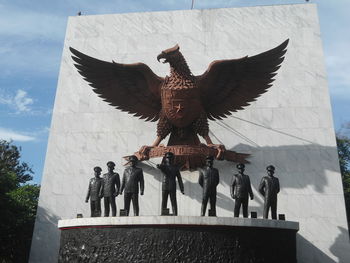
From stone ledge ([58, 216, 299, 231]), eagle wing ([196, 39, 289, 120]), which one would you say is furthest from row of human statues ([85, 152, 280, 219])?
eagle wing ([196, 39, 289, 120])

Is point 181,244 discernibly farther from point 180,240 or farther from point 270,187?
point 270,187

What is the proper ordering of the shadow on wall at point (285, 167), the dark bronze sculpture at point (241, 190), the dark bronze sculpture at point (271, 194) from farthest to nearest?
the shadow on wall at point (285, 167)
the dark bronze sculpture at point (271, 194)
the dark bronze sculpture at point (241, 190)

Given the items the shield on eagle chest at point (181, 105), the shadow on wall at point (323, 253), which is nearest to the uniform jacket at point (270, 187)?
the shadow on wall at point (323, 253)

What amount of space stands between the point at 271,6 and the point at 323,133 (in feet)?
14.1

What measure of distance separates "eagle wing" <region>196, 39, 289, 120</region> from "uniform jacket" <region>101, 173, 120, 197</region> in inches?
129

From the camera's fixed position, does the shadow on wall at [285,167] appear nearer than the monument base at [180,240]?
No

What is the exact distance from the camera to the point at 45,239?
1038 centimetres

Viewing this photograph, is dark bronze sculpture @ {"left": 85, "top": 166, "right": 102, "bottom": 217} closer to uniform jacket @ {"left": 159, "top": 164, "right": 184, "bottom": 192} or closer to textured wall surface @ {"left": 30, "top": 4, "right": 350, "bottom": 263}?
uniform jacket @ {"left": 159, "top": 164, "right": 184, "bottom": 192}

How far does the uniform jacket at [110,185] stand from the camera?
8.19 m

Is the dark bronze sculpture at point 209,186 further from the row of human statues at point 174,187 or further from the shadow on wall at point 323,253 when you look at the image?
the shadow on wall at point 323,253

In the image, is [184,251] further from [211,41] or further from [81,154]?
[211,41]

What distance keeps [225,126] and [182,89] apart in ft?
6.36

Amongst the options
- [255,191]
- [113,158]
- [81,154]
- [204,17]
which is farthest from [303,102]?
[81,154]

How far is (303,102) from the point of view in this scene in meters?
10.9
